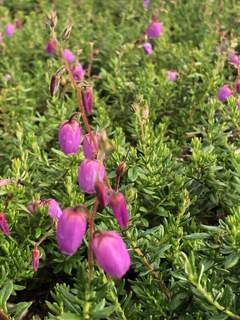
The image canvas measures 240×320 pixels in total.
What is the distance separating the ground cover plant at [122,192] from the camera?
1.90m

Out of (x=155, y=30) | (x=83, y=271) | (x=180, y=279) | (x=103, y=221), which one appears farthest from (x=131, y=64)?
(x=83, y=271)

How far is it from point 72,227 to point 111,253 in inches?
5.8

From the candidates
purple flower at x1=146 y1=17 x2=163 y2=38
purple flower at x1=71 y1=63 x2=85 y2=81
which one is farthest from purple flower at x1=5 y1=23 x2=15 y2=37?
purple flower at x1=71 y1=63 x2=85 y2=81

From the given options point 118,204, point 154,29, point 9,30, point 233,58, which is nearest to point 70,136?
point 118,204

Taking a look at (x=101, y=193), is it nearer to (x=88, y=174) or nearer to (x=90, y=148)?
(x=88, y=174)

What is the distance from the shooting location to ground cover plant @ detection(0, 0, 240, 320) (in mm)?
1904

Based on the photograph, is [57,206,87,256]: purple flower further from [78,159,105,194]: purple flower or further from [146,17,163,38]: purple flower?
[146,17,163,38]: purple flower

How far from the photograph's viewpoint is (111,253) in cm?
159

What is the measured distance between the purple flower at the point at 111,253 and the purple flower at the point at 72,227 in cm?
6

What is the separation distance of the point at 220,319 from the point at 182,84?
2.37 m

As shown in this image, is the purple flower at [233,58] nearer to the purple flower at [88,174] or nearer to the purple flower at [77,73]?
the purple flower at [77,73]

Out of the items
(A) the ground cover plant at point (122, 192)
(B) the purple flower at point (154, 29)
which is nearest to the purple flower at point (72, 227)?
(A) the ground cover plant at point (122, 192)

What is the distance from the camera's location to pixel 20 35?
5434 mm

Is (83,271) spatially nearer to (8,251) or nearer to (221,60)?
(8,251)
